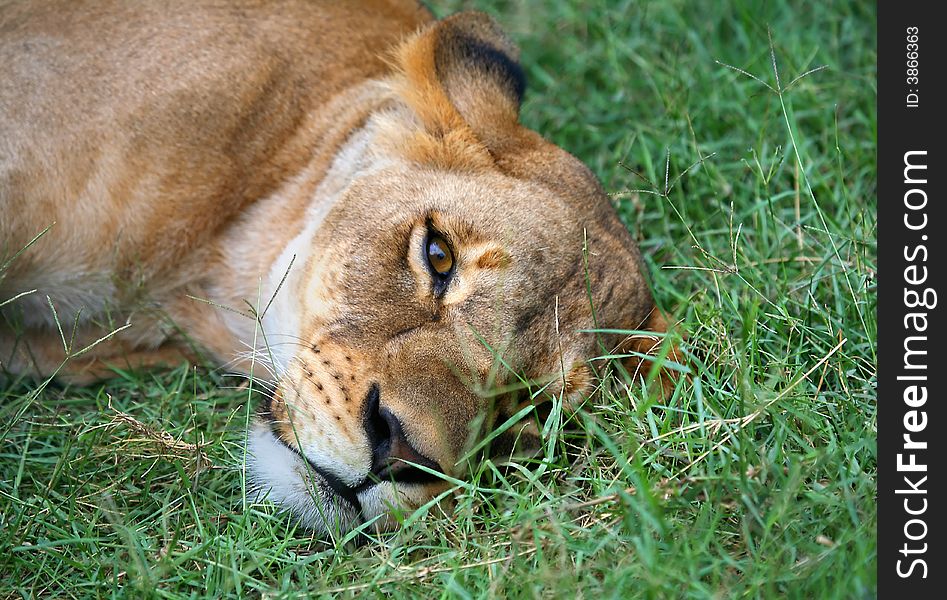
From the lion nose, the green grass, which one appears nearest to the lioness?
the lion nose

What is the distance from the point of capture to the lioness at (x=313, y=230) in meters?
2.81

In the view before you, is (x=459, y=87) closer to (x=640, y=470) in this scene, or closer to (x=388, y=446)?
(x=388, y=446)

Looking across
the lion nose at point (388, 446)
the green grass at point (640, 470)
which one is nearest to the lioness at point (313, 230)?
the lion nose at point (388, 446)

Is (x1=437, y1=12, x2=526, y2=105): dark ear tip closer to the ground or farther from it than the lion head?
farther from it

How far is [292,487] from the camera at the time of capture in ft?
9.37

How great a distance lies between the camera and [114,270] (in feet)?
10.9

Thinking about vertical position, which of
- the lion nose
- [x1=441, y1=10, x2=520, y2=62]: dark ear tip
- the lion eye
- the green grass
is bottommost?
the green grass

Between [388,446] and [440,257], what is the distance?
63 centimetres

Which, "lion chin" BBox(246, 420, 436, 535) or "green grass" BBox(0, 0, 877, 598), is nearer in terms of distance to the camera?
"green grass" BBox(0, 0, 877, 598)

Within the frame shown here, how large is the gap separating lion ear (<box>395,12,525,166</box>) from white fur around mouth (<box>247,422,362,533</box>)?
1060 millimetres

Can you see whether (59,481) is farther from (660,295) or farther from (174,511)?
(660,295)

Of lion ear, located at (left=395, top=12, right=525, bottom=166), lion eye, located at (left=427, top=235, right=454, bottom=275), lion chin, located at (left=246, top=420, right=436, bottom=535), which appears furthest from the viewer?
lion ear, located at (left=395, top=12, right=525, bottom=166)

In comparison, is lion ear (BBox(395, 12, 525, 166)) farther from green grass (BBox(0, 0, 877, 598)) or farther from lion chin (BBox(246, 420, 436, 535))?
lion chin (BBox(246, 420, 436, 535))

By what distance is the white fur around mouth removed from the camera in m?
2.79
